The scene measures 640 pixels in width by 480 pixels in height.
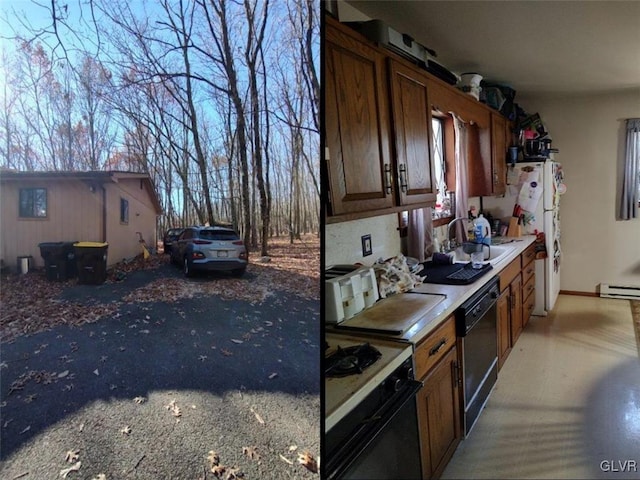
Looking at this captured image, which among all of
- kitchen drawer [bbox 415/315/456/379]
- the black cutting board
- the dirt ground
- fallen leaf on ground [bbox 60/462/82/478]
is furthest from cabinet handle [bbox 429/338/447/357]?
fallen leaf on ground [bbox 60/462/82/478]

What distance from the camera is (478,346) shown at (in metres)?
1.85

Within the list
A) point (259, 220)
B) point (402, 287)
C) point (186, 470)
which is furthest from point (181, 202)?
point (402, 287)

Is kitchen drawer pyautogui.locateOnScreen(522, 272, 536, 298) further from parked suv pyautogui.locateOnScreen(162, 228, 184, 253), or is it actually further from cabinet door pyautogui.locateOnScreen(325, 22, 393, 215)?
parked suv pyautogui.locateOnScreen(162, 228, 184, 253)

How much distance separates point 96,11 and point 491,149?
9.29 ft

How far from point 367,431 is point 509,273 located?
1.82m

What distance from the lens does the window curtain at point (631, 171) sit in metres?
3.67

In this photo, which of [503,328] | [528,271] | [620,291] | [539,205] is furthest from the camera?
[620,291]

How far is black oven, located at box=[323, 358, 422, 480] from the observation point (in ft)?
3.02

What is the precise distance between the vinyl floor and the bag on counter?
676mm

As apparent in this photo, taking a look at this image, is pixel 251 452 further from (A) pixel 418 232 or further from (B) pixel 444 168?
(B) pixel 444 168

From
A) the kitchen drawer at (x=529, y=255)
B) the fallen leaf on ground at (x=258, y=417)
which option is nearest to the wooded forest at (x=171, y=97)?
the fallen leaf on ground at (x=258, y=417)

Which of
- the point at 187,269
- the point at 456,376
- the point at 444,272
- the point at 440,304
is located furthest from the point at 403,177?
the point at 187,269

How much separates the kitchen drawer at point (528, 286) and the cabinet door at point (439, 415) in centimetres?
161

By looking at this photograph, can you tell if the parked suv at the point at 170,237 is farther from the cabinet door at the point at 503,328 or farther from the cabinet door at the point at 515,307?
the cabinet door at the point at 515,307
